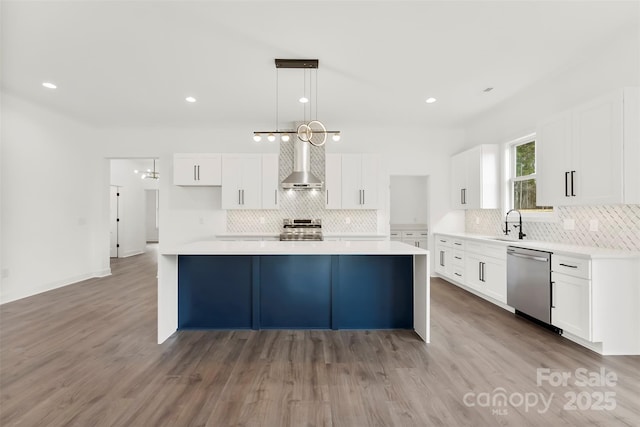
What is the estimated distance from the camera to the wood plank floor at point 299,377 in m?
1.84

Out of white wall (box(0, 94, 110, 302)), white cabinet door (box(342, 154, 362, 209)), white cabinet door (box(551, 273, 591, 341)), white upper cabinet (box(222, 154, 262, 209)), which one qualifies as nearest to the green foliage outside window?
white cabinet door (box(551, 273, 591, 341))

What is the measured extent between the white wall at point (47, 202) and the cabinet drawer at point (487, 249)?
679cm

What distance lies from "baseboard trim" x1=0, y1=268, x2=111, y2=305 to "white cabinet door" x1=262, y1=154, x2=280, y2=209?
3.63 m

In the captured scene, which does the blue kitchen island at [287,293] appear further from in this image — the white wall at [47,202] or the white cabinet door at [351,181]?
the white wall at [47,202]

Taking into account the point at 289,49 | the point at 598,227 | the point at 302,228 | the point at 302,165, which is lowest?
the point at 302,228

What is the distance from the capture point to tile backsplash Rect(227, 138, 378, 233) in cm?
571

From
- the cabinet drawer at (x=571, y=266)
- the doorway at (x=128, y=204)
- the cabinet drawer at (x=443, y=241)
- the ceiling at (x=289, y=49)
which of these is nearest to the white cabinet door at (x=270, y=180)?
the ceiling at (x=289, y=49)

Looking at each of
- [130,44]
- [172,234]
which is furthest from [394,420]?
[172,234]

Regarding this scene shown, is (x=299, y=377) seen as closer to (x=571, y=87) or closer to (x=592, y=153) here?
(x=592, y=153)

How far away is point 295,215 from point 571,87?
14.5 ft

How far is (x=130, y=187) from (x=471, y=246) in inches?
375

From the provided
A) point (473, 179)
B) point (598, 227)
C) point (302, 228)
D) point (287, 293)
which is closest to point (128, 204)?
point (302, 228)

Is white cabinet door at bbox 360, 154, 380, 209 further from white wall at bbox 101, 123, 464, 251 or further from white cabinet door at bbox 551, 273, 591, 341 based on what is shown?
white cabinet door at bbox 551, 273, 591, 341

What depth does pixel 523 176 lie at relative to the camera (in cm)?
446
